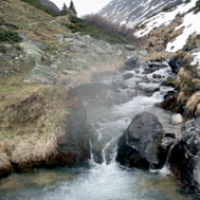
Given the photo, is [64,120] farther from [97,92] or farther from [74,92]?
[97,92]

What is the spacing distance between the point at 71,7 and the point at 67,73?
59241mm

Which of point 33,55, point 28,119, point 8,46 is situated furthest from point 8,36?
point 28,119

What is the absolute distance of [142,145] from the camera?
7.21m

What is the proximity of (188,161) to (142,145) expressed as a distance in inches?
74.1

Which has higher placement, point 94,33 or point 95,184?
point 94,33

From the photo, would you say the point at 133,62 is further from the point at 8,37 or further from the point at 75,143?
the point at 75,143

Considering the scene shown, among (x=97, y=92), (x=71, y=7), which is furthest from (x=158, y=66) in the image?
(x=71, y=7)

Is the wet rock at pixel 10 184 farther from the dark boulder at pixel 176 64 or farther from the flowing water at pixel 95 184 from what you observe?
the dark boulder at pixel 176 64

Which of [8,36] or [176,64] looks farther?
[176,64]

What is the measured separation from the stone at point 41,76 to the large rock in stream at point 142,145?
289 inches

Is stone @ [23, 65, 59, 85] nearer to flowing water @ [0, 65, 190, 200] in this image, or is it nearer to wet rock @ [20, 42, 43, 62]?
wet rock @ [20, 42, 43, 62]

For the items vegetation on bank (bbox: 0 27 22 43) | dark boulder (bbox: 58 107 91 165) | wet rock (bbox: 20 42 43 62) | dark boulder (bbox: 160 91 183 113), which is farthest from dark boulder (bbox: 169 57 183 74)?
vegetation on bank (bbox: 0 27 22 43)

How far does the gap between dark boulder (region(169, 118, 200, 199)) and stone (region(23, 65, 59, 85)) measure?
9660mm

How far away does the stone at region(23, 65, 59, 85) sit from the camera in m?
11.4
